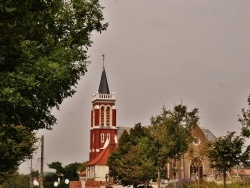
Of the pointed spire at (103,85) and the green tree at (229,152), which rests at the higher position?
the pointed spire at (103,85)

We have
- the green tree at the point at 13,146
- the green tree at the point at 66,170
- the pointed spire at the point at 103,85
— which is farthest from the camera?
the green tree at the point at 66,170

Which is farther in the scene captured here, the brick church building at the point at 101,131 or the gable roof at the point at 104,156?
the brick church building at the point at 101,131

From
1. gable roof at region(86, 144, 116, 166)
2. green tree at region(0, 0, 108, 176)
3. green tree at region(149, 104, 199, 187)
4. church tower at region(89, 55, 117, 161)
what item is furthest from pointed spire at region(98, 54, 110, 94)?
green tree at region(0, 0, 108, 176)

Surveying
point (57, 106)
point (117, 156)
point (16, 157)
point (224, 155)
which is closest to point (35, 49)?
point (57, 106)

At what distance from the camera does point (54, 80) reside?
1711 centimetres

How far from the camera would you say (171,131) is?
5050 centimetres

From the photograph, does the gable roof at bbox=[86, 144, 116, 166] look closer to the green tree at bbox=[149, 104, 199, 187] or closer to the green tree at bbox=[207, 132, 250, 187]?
the green tree at bbox=[149, 104, 199, 187]

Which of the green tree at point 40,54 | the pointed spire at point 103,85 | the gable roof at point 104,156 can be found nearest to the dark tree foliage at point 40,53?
the green tree at point 40,54

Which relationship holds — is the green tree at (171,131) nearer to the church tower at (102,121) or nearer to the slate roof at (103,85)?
the church tower at (102,121)

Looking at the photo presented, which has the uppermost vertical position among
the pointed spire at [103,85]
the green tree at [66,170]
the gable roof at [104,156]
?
the pointed spire at [103,85]

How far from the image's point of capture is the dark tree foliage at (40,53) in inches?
460

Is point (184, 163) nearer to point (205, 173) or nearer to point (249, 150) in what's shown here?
point (205, 173)

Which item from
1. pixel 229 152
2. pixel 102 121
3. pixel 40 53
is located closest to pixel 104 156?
pixel 102 121

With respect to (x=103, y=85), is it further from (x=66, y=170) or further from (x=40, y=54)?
(x=40, y=54)
